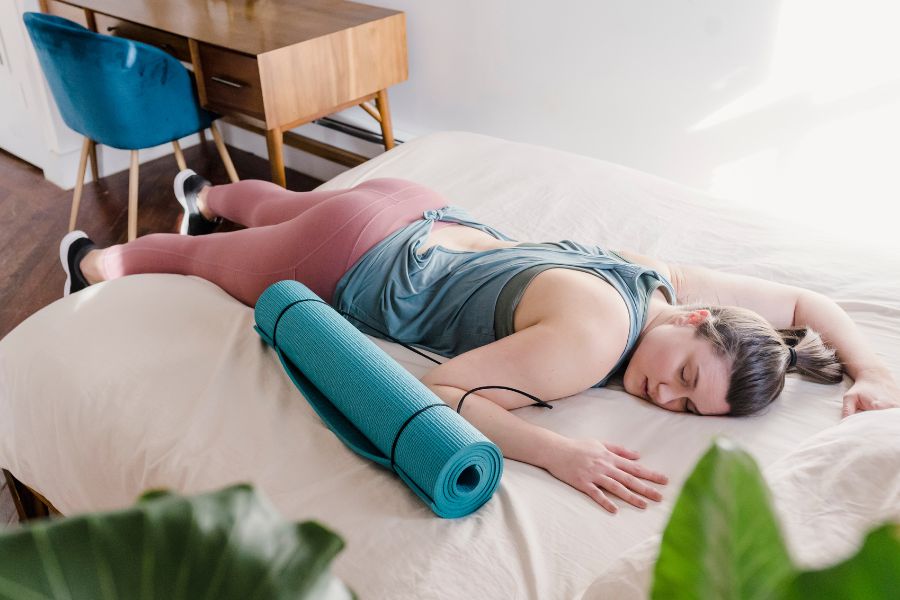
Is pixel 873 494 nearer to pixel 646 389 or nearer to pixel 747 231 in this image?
pixel 646 389

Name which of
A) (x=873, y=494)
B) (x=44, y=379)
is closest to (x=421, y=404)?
(x=873, y=494)

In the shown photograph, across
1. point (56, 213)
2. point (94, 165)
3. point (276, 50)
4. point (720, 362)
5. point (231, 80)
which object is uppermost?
point (276, 50)

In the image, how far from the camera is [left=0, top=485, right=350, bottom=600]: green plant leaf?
27cm

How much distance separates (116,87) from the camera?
234cm

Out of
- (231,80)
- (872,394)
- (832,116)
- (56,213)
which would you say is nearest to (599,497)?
(872,394)

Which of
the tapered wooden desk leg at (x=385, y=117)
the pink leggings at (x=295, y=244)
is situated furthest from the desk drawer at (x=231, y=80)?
the pink leggings at (x=295, y=244)

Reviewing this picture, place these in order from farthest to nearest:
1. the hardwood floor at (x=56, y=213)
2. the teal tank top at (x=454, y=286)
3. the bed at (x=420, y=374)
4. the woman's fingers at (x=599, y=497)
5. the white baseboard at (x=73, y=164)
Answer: the white baseboard at (x=73, y=164) → the hardwood floor at (x=56, y=213) → the teal tank top at (x=454, y=286) → the woman's fingers at (x=599, y=497) → the bed at (x=420, y=374)

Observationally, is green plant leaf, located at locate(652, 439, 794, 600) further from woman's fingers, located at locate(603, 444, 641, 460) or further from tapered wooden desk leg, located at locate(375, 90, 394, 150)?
tapered wooden desk leg, located at locate(375, 90, 394, 150)

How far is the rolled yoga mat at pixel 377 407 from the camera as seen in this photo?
39.8 inches

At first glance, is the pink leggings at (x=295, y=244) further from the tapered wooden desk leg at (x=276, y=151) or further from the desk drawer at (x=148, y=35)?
the desk drawer at (x=148, y=35)

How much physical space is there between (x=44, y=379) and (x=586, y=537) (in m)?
0.95

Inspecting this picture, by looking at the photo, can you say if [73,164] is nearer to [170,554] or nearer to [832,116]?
[832,116]

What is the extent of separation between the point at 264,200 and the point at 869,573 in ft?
5.79

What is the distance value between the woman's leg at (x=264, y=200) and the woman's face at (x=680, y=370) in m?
0.65
